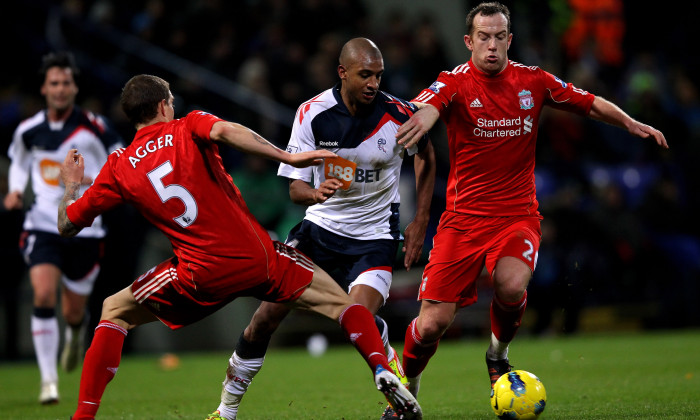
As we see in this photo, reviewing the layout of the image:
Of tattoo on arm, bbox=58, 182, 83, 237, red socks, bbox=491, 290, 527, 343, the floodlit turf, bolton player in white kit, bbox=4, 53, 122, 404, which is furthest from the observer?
bolton player in white kit, bbox=4, 53, 122, 404

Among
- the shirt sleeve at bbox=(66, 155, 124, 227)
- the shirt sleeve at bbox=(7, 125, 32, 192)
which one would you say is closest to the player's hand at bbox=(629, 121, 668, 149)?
the shirt sleeve at bbox=(66, 155, 124, 227)

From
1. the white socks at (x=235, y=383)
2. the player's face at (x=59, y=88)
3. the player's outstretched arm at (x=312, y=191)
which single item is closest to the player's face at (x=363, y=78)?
the player's outstretched arm at (x=312, y=191)

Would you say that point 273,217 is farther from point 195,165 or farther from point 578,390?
point 195,165

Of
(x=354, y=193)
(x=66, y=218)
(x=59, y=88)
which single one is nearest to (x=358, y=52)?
(x=354, y=193)

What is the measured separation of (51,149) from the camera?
8.56 m

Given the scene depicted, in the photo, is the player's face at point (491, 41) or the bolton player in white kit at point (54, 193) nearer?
the player's face at point (491, 41)

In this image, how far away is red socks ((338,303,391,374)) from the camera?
17.3 feet

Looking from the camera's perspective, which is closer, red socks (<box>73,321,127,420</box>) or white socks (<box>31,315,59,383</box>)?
red socks (<box>73,321,127,420</box>)

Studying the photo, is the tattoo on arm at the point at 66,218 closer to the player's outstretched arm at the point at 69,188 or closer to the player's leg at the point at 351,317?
the player's outstretched arm at the point at 69,188

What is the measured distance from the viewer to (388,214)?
21.1ft

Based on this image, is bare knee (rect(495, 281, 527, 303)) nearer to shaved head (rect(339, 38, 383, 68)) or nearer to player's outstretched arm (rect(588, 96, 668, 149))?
player's outstretched arm (rect(588, 96, 668, 149))

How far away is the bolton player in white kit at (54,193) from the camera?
8.36 meters

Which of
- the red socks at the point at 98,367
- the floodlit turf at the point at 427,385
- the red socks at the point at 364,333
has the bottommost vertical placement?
the floodlit turf at the point at 427,385

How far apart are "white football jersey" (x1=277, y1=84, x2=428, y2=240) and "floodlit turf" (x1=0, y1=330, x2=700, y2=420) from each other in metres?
1.38
